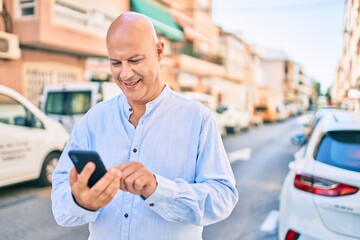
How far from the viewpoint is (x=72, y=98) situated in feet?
27.2

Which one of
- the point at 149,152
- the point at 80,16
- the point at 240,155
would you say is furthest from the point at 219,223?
the point at 80,16

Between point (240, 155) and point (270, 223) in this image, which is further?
point (240, 155)

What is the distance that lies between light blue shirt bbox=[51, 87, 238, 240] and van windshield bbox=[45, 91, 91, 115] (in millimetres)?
6783

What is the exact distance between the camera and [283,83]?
7644 cm

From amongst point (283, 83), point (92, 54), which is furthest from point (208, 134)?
point (283, 83)

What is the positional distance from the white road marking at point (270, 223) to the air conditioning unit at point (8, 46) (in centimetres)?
818

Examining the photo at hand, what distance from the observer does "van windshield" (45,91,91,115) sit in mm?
8125

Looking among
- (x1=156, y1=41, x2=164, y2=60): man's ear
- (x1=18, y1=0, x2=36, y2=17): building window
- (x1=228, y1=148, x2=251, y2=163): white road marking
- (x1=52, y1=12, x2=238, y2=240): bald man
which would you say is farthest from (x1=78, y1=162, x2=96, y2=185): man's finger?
(x1=18, y1=0, x2=36, y2=17): building window

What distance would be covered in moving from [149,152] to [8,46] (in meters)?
10.1

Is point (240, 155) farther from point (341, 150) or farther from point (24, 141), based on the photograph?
point (341, 150)

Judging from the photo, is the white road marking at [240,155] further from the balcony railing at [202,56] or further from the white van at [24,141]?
the balcony railing at [202,56]

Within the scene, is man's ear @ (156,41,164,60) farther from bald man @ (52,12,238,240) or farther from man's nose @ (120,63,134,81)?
man's nose @ (120,63,134,81)

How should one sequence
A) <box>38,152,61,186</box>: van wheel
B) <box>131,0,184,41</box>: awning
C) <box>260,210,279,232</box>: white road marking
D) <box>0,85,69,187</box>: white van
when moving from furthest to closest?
<box>131,0,184,41</box>: awning → <box>38,152,61,186</box>: van wheel → <box>0,85,69,187</box>: white van → <box>260,210,279,232</box>: white road marking

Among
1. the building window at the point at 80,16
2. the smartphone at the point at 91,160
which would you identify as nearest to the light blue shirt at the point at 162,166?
the smartphone at the point at 91,160
